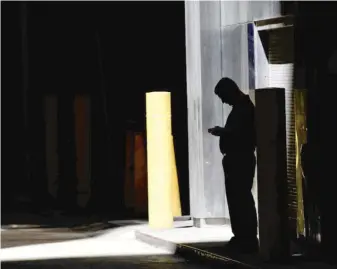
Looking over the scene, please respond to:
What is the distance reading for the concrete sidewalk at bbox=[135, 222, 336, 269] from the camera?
441 inches

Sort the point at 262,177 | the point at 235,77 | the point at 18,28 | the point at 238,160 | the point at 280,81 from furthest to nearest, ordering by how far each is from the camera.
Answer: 1. the point at 18,28
2. the point at 235,77
3. the point at 280,81
4. the point at 238,160
5. the point at 262,177

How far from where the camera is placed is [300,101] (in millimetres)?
12891

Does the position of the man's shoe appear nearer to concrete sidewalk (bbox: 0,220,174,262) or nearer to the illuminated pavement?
the illuminated pavement

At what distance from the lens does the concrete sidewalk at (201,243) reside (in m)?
11.2

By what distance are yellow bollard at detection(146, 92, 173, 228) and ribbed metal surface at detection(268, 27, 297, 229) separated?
5.71 feet

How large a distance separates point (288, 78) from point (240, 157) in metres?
2.35

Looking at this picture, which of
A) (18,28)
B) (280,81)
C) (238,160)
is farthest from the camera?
(18,28)

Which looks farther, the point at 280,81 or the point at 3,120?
the point at 3,120

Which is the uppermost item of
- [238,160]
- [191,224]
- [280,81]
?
[280,81]

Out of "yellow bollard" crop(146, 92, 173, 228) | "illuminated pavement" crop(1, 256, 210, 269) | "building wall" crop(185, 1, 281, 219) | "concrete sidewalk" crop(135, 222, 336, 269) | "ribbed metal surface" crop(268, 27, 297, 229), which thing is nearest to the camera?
"concrete sidewalk" crop(135, 222, 336, 269)

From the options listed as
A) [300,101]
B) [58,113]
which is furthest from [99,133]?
[300,101]

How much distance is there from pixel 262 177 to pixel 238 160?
111 centimetres

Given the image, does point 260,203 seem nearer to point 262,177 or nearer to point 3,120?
point 262,177

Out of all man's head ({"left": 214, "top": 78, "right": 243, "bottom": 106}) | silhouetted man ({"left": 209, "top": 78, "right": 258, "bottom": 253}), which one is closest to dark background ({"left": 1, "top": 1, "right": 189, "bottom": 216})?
silhouetted man ({"left": 209, "top": 78, "right": 258, "bottom": 253})
